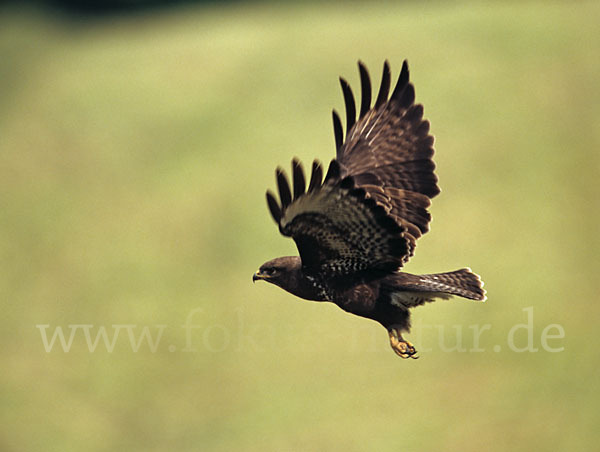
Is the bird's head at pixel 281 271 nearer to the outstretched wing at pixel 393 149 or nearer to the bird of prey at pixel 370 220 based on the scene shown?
the bird of prey at pixel 370 220

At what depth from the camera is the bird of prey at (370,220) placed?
6629 millimetres

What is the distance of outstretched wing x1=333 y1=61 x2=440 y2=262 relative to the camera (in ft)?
26.3

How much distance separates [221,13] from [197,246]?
19.6m

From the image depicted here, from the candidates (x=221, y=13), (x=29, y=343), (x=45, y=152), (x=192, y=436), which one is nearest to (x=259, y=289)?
(x=192, y=436)

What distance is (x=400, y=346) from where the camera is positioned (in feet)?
22.9

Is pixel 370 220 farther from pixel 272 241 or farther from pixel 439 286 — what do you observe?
pixel 272 241

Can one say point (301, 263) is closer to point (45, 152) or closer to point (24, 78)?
point (45, 152)

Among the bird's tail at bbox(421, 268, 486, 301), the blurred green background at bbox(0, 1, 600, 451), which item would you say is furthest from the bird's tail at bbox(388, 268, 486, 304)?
the blurred green background at bbox(0, 1, 600, 451)

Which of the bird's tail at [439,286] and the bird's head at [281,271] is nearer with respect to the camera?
the bird's head at [281,271]

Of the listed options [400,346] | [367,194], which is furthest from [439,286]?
[367,194]

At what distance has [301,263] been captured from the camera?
278 inches

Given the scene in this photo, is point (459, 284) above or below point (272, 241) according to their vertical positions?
above

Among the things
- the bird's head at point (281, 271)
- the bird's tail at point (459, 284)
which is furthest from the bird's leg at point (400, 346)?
the bird's head at point (281, 271)

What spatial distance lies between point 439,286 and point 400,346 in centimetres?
71
